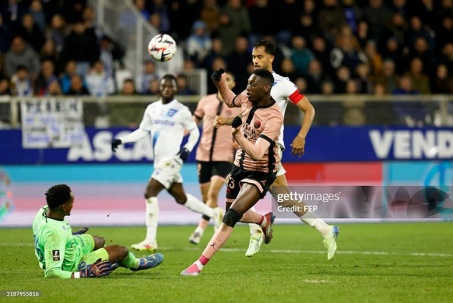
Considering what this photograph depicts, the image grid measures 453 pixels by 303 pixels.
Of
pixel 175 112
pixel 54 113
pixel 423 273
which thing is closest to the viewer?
pixel 423 273

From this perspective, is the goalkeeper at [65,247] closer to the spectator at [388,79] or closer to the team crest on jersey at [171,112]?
the team crest on jersey at [171,112]

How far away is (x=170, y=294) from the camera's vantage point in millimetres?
9414

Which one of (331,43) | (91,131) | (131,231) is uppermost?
(331,43)

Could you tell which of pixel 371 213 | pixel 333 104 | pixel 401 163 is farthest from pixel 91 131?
pixel 371 213

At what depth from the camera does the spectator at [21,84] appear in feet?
68.6

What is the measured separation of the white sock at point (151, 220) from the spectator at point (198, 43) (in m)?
8.93

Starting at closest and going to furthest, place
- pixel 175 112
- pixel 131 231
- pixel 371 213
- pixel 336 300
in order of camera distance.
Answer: pixel 336 300, pixel 371 213, pixel 175 112, pixel 131 231

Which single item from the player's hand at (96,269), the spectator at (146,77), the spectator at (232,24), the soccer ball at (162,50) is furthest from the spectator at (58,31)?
the player's hand at (96,269)

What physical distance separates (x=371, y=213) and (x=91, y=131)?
971 centimetres

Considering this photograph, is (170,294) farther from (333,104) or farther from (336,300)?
(333,104)

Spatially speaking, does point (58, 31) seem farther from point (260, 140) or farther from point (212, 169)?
point (260, 140)

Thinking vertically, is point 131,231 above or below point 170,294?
below

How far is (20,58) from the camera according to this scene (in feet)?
71.3

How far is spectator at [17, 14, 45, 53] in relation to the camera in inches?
871
